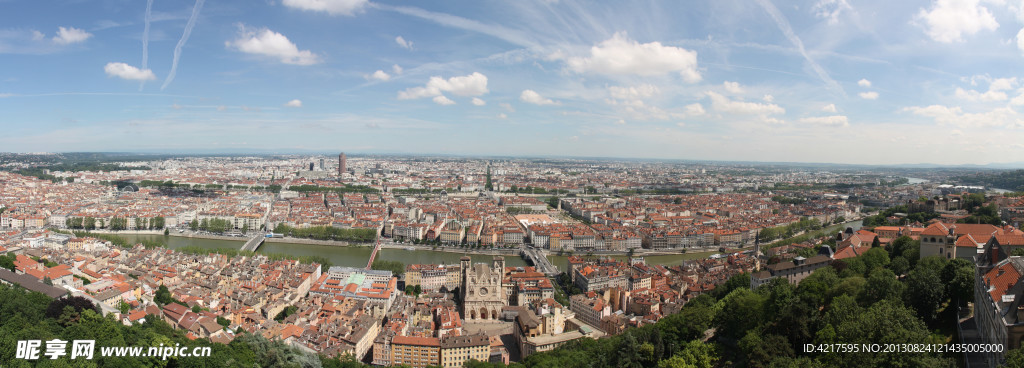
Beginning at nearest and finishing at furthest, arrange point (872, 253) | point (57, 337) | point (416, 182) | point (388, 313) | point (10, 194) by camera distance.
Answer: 1. point (57, 337)
2. point (872, 253)
3. point (388, 313)
4. point (10, 194)
5. point (416, 182)

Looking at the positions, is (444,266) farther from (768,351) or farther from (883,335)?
(883,335)

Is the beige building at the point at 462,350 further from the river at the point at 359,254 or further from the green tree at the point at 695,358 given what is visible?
the river at the point at 359,254

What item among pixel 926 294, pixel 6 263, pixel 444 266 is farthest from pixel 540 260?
pixel 6 263

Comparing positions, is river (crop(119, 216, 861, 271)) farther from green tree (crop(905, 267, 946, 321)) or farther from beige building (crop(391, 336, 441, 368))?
green tree (crop(905, 267, 946, 321))

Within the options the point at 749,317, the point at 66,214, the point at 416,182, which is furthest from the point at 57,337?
the point at 416,182

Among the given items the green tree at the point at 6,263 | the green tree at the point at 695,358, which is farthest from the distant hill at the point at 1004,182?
the green tree at the point at 6,263

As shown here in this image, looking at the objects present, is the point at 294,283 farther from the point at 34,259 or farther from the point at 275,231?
the point at 275,231
